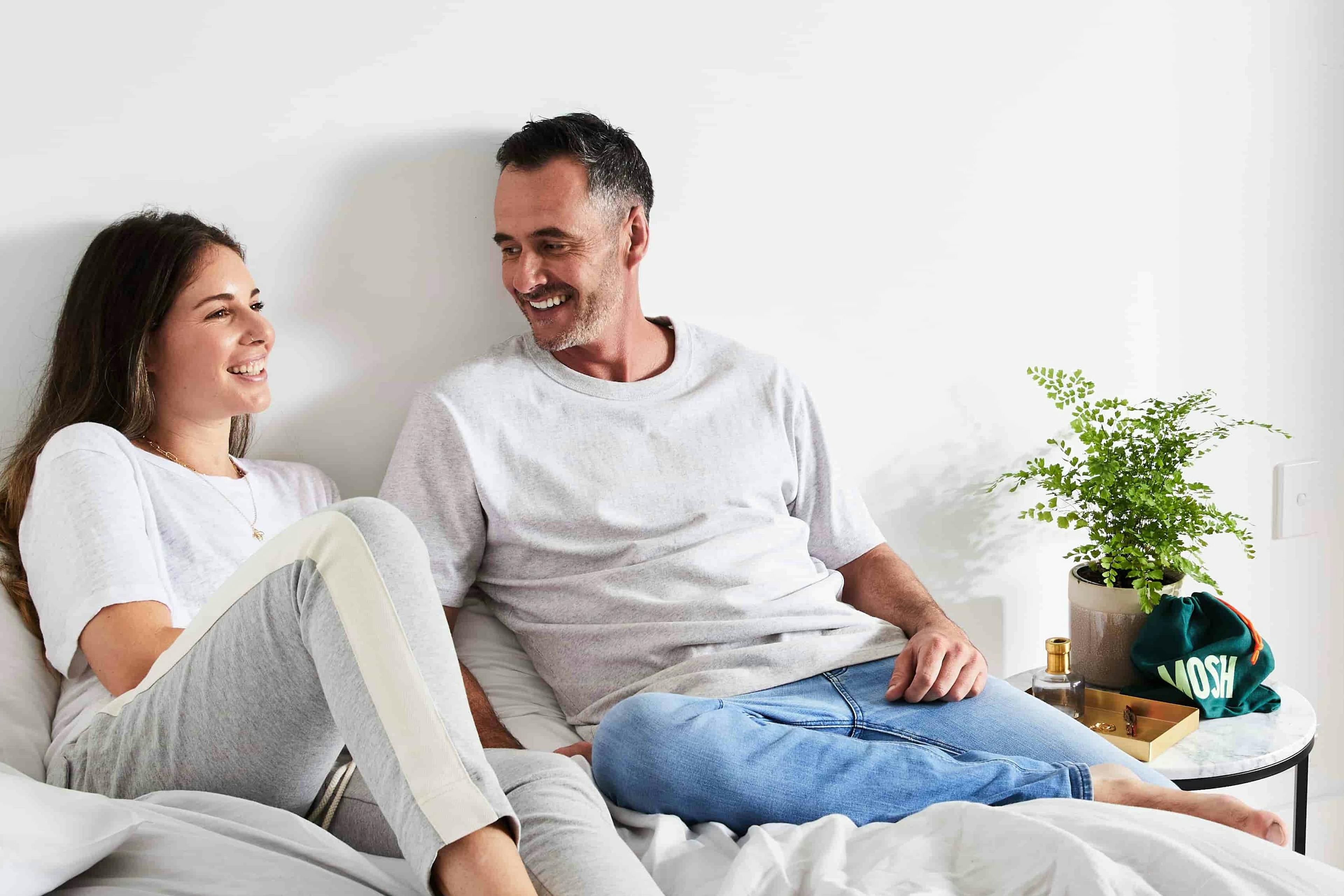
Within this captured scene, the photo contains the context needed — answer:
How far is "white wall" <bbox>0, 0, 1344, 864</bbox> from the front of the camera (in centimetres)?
149

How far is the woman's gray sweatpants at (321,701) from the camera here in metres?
0.91

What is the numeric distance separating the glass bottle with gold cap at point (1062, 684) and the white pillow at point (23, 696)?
1295 mm

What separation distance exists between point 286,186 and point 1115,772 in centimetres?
125

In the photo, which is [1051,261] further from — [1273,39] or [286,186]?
[286,186]

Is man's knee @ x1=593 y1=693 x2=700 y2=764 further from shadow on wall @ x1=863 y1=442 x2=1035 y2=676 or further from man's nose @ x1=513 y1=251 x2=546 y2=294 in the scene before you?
shadow on wall @ x1=863 y1=442 x2=1035 y2=676

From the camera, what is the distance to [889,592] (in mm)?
1692

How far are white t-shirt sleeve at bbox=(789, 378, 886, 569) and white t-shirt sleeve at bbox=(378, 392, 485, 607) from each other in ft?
1.58

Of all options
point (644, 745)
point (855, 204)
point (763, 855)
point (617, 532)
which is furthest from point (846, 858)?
point (855, 204)

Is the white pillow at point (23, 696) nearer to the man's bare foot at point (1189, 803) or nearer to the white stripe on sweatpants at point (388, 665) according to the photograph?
the white stripe on sweatpants at point (388, 665)

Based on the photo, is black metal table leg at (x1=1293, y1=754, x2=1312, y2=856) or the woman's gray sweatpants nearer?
the woman's gray sweatpants

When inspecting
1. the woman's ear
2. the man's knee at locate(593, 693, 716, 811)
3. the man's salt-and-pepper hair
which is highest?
the man's salt-and-pepper hair

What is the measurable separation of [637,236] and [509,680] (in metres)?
0.66

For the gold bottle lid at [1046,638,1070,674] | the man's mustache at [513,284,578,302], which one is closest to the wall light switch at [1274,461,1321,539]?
the gold bottle lid at [1046,638,1070,674]

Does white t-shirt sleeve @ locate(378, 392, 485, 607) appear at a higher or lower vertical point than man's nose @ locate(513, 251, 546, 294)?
lower
